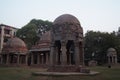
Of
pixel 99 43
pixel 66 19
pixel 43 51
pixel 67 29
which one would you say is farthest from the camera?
pixel 99 43

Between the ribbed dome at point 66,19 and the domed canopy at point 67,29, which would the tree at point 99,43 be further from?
the domed canopy at point 67,29

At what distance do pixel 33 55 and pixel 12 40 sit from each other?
7.39 meters

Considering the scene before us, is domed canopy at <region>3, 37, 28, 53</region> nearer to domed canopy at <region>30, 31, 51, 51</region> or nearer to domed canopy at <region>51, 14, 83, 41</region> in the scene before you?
domed canopy at <region>30, 31, 51, 51</region>

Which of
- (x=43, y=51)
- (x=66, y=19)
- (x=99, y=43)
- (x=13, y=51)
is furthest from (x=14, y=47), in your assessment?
(x=99, y=43)

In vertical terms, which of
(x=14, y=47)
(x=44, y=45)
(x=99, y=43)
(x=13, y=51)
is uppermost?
(x=99, y=43)

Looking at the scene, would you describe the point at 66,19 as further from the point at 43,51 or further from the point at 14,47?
the point at 14,47

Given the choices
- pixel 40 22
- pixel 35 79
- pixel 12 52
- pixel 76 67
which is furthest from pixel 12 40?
pixel 35 79

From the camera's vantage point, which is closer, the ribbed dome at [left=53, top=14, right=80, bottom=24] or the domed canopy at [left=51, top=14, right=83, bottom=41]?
the domed canopy at [left=51, top=14, right=83, bottom=41]

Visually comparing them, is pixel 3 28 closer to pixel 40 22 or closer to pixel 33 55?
pixel 40 22

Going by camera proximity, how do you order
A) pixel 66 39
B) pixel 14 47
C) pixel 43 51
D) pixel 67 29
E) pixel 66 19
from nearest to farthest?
pixel 66 39
pixel 67 29
pixel 66 19
pixel 43 51
pixel 14 47

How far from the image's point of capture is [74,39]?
2273 centimetres

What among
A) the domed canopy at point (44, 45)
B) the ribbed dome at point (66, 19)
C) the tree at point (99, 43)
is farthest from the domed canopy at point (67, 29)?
the tree at point (99, 43)

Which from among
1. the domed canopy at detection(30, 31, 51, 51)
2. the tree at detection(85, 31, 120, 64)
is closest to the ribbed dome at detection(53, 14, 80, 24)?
the domed canopy at detection(30, 31, 51, 51)

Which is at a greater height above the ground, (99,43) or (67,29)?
(99,43)
